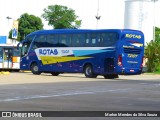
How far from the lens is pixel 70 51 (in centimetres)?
3731

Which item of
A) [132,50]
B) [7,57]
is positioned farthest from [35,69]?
[132,50]

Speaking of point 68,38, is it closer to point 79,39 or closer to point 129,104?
point 79,39

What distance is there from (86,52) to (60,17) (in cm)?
6166

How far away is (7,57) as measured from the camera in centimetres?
4675

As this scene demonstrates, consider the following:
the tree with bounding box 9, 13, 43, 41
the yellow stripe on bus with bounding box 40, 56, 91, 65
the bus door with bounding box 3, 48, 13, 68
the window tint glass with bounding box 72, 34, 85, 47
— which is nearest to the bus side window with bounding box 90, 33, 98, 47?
the window tint glass with bounding box 72, 34, 85, 47

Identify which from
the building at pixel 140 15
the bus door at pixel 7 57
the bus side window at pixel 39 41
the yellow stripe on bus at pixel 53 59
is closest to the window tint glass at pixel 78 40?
the yellow stripe on bus at pixel 53 59

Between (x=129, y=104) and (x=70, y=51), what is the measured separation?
22.3 m

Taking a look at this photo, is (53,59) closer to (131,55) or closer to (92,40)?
(92,40)

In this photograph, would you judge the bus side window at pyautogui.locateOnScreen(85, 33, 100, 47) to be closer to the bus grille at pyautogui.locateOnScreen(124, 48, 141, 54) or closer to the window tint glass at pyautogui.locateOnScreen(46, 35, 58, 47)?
the bus grille at pyautogui.locateOnScreen(124, 48, 141, 54)

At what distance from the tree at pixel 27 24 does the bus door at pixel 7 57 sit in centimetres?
5714

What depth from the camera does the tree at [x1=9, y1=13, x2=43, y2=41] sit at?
10412 cm

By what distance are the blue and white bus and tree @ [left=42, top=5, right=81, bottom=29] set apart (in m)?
55.3

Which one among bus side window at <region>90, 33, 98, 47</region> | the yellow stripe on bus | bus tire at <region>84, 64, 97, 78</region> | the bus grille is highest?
bus side window at <region>90, 33, 98, 47</region>

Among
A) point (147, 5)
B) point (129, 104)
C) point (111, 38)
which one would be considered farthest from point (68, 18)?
point (129, 104)
